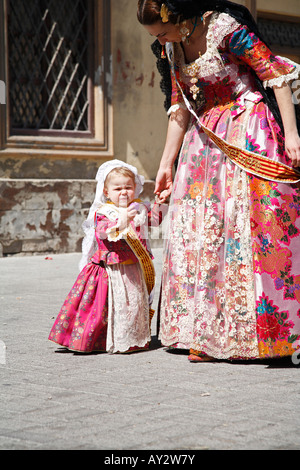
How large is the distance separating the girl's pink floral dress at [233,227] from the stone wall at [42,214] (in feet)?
18.2

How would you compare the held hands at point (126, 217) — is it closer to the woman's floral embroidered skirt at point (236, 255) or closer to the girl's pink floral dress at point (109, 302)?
the girl's pink floral dress at point (109, 302)

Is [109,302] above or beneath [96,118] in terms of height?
beneath

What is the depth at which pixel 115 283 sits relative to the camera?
4.47 meters

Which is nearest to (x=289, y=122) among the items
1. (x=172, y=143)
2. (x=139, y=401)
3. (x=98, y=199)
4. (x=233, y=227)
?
(x=233, y=227)

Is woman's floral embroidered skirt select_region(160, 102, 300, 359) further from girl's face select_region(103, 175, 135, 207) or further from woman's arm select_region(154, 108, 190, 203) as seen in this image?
girl's face select_region(103, 175, 135, 207)

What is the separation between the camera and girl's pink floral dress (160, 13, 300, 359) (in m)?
4.06

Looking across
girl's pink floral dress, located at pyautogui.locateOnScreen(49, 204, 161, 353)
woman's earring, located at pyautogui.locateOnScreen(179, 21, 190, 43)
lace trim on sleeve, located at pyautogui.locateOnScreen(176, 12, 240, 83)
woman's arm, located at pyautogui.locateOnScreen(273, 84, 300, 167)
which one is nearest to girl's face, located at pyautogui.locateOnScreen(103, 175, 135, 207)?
girl's pink floral dress, located at pyautogui.locateOnScreen(49, 204, 161, 353)

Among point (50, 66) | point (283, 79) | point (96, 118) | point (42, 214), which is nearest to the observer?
point (283, 79)

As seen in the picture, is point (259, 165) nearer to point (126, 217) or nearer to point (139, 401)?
point (126, 217)

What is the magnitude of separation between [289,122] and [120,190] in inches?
40.6

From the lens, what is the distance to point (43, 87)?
10.3 m

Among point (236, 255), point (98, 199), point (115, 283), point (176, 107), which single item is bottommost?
point (115, 283)
